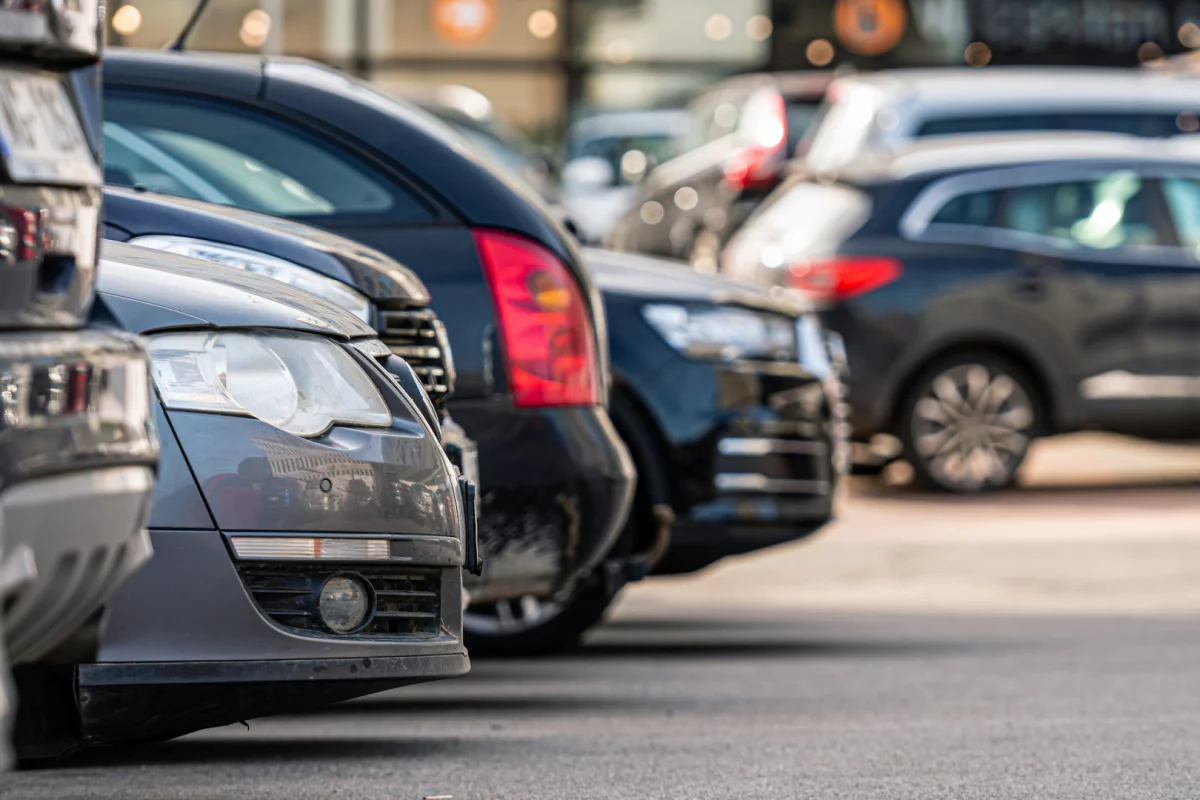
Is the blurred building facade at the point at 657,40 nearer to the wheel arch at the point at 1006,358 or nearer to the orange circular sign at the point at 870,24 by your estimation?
the orange circular sign at the point at 870,24

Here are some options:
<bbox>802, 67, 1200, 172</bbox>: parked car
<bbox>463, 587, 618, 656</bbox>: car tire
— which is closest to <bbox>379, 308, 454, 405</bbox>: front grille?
<bbox>463, 587, 618, 656</bbox>: car tire

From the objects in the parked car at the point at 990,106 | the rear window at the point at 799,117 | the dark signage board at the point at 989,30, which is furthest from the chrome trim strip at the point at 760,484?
the dark signage board at the point at 989,30

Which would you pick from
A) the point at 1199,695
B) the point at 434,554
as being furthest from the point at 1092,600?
the point at 434,554

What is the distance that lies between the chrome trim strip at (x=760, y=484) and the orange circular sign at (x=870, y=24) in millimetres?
20837

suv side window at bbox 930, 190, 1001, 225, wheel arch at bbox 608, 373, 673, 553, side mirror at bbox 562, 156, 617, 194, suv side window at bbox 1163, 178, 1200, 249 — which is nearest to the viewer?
wheel arch at bbox 608, 373, 673, 553

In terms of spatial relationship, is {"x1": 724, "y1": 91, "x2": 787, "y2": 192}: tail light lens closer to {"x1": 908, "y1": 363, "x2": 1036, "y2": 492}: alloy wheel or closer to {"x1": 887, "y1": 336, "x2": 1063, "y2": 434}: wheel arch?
{"x1": 887, "y1": 336, "x2": 1063, "y2": 434}: wheel arch

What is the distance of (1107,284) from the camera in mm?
11328

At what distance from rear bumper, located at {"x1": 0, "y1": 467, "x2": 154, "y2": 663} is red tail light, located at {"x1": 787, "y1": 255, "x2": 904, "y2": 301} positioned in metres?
8.13

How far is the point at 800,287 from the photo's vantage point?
35.7 feet

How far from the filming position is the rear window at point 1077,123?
13.7 m

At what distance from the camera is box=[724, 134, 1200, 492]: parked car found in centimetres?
1095

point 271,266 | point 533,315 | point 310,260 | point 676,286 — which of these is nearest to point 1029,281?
point 676,286

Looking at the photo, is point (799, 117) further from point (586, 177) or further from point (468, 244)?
point (468, 244)

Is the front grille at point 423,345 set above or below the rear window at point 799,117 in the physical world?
below
